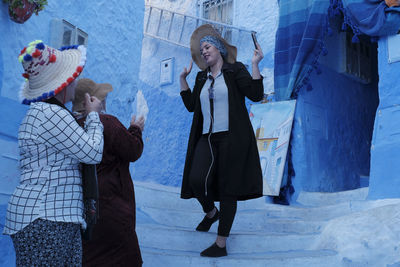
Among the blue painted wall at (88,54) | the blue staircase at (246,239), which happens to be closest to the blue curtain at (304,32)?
the blue staircase at (246,239)

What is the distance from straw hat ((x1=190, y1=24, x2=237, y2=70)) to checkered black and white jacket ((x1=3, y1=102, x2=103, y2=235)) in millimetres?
1716

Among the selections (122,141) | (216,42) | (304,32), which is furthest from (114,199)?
(304,32)

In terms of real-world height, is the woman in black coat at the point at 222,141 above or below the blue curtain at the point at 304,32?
below

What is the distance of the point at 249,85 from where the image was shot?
2.69m

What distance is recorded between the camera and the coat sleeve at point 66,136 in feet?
4.79

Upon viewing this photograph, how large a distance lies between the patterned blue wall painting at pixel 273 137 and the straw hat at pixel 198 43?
258 centimetres

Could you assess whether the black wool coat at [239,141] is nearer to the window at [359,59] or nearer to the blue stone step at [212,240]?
the blue stone step at [212,240]

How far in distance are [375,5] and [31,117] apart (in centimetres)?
410

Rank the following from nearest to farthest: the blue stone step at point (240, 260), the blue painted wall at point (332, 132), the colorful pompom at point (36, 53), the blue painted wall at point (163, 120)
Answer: the colorful pompom at point (36, 53) → the blue stone step at point (240, 260) → the blue painted wall at point (332, 132) → the blue painted wall at point (163, 120)

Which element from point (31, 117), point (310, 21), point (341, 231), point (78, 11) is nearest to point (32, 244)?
point (31, 117)

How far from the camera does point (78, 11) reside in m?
3.95

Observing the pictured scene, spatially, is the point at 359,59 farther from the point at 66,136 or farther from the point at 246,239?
the point at 66,136

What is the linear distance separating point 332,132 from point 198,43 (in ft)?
12.8

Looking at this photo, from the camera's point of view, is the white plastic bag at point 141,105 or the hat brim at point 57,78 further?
the white plastic bag at point 141,105
